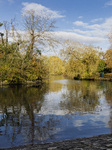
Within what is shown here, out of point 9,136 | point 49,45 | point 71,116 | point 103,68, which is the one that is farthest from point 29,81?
point 103,68

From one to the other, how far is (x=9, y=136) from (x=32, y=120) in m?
2.05

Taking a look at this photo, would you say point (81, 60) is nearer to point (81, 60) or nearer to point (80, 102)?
point (81, 60)

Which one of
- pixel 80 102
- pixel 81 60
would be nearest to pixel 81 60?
pixel 81 60

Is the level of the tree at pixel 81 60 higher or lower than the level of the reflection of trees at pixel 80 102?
higher

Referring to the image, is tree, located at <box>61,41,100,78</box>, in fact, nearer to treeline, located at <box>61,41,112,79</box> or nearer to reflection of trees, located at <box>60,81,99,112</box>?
treeline, located at <box>61,41,112,79</box>

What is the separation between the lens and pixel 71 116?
8.76 meters

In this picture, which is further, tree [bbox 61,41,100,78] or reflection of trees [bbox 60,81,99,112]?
tree [bbox 61,41,100,78]

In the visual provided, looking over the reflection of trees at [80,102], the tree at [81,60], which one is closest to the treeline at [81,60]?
the tree at [81,60]

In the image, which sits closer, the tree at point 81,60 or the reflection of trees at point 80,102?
the reflection of trees at point 80,102

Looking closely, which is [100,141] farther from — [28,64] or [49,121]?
[28,64]

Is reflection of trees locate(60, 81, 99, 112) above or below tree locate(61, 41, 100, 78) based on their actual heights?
below

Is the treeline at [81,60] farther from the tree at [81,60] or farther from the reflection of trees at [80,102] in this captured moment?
the reflection of trees at [80,102]

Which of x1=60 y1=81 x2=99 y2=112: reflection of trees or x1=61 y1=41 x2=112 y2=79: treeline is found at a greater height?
x1=61 y1=41 x2=112 y2=79: treeline

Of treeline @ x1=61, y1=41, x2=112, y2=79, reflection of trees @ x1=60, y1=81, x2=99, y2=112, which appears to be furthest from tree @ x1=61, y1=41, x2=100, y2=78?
reflection of trees @ x1=60, y1=81, x2=99, y2=112
